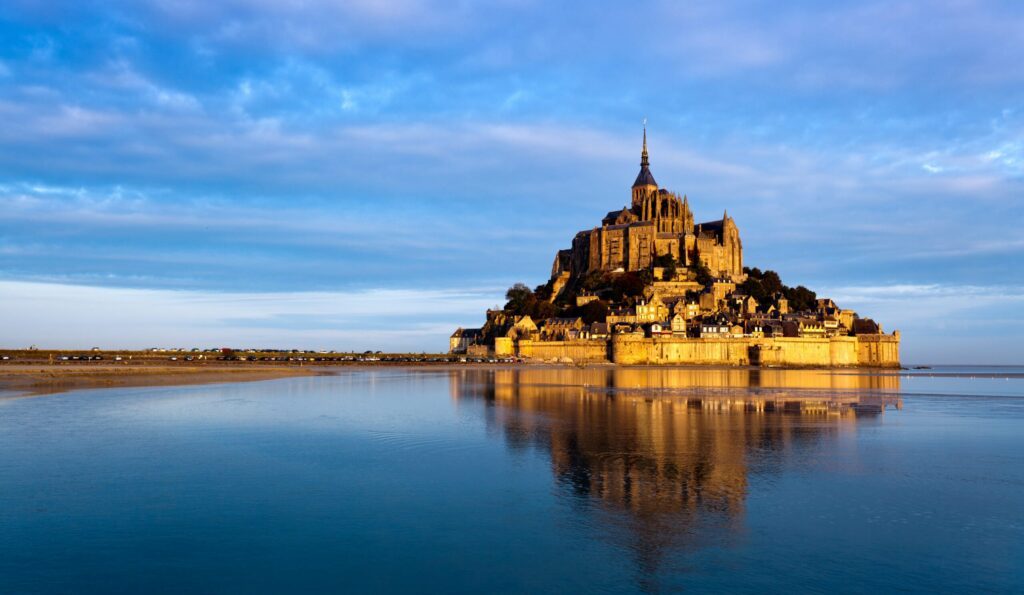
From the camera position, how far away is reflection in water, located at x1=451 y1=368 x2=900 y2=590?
11891mm

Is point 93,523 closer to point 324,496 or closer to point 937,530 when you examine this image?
point 324,496

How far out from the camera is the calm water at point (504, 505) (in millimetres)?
9719

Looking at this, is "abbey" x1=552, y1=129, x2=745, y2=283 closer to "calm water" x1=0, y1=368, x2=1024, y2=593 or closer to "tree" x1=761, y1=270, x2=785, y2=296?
"tree" x1=761, y1=270, x2=785, y2=296

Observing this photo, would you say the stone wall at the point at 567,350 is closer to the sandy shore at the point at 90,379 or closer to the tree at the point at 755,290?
the tree at the point at 755,290

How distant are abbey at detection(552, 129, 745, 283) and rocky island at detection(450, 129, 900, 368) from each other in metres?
0.15

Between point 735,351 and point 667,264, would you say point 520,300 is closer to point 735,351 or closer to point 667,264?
point 667,264

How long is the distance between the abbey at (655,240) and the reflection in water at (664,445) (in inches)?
2922

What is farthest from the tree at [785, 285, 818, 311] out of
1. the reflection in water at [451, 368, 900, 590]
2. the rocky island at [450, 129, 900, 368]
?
the reflection in water at [451, 368, 900, 590]

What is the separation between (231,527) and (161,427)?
485 inches

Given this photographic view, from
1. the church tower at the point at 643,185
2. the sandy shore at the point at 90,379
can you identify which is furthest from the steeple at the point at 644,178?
the sandy shore at the point at 90,379

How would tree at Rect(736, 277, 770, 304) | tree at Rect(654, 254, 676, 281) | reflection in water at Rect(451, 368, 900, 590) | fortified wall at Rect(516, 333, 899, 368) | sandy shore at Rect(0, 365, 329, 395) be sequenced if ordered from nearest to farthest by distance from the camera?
reflection in water at Rect(451, 368, 900, 590) → sandy shore at Rect(0, 365, 329, 395) → fortified wall at Rect(516, 333, 899, 368) → tree at Rect(736, 277, 770, 304) → tree at Rect(654, 254, 676, 281)

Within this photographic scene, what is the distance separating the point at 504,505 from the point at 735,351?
8424 centimetres

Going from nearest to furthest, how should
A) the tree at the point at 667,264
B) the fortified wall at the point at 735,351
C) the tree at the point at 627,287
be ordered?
the fortified wall at the point at 735,351, the tree at the point at 627,287, the tree at the point at 667,264

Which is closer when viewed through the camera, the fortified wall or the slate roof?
the fortified wall
